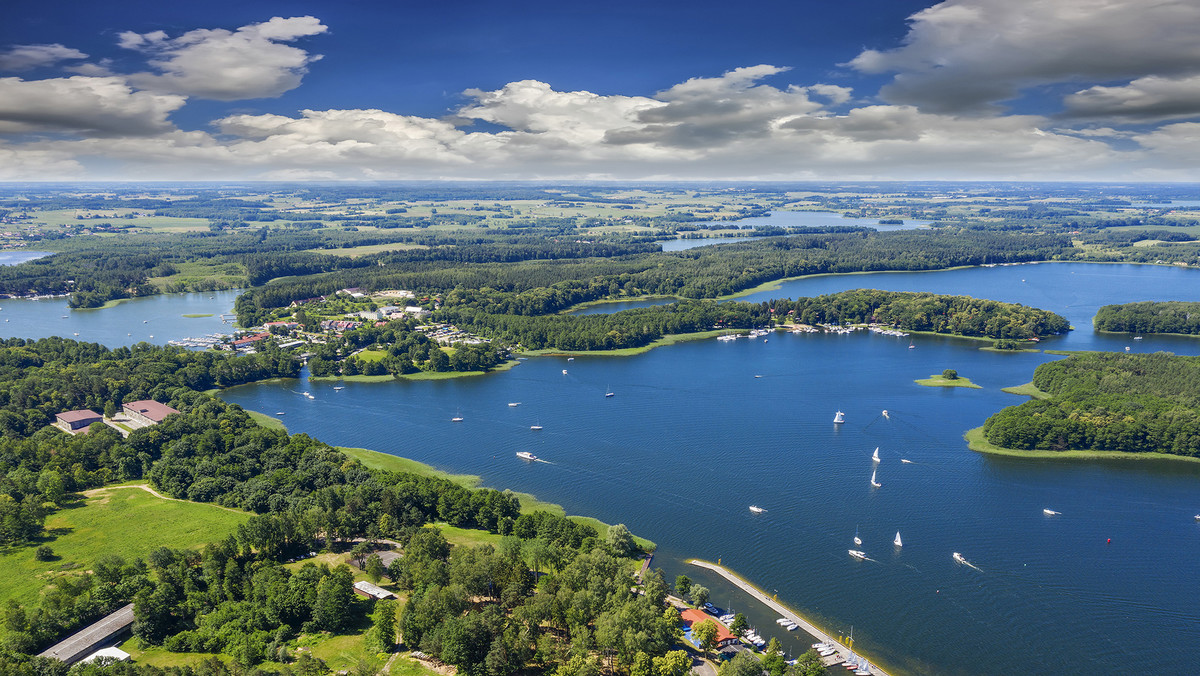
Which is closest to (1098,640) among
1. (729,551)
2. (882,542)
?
(882,542)

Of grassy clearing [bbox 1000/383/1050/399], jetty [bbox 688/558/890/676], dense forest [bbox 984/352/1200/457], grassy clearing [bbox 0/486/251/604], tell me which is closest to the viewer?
jetty [bbox 688/558/890/676]

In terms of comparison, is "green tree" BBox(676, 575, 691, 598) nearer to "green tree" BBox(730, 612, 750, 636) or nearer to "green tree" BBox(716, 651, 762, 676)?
"green tree" BBox(730, 612, 750, 636)

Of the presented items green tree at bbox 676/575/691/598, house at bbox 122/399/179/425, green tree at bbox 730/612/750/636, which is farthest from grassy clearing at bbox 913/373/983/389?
house at bbox 122/399/179/425

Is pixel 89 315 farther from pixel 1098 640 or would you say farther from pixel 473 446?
pixel 1098 640

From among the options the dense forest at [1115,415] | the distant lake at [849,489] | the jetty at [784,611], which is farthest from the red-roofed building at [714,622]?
the dense forest at [1115,415]

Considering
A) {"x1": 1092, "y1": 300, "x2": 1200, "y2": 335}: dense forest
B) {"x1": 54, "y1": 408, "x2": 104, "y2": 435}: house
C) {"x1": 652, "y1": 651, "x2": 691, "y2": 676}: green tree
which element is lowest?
{"x1": 652, "y1": 651, "x2": 691, "y2": 676}: green tree

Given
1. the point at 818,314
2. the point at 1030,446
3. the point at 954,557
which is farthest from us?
the point at 818,314

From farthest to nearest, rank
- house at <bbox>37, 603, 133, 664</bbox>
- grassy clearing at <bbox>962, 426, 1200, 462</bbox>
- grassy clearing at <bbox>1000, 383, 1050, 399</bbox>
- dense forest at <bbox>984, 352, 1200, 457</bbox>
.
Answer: grassy clearing at <bbox>1000, 383, 1050, 399</bbox>
dense forest at <bbox>984, 352, 1200, 457</bbox>
grassy clearing at <bbox>962, 426, 1200, 462</bbox>
house at <bbox>37, 603, 133, 664</bbox>
